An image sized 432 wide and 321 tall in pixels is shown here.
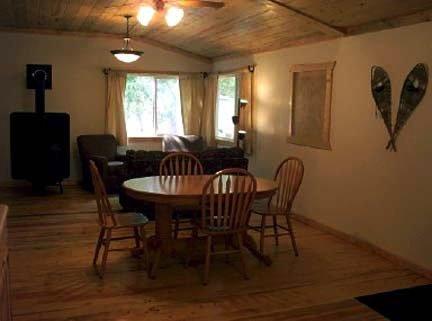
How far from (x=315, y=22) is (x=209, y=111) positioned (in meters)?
3.67

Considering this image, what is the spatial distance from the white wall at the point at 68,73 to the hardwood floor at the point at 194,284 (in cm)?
308

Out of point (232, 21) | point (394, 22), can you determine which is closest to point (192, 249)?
point (394, 22)

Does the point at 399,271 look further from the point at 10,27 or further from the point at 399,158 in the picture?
the point at 10,27

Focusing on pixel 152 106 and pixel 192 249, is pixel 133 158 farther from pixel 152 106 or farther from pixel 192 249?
pixel 152 106

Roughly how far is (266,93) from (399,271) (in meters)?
3.27

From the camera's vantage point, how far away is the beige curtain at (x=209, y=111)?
317 inches

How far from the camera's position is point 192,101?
8.31 metres

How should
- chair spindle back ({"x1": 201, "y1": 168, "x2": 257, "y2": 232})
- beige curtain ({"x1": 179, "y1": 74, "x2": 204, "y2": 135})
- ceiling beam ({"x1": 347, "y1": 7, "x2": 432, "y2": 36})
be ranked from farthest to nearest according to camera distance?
beige curtain ({"x1": 179, "y1": 74, "x2": 204, "y2": 135}), ceiling beam ({"x1": 347, "y1": 7, "x2": 432, "y2": 36}), chair spindle back ({"x1": 201, "y1": 168, "x2": 257, "y2": 232})

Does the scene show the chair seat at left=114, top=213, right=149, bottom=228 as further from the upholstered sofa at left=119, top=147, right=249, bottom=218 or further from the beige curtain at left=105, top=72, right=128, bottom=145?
the beige curtain at left=105, top=72, right=128, bottom=145

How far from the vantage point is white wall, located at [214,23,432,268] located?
390 cm

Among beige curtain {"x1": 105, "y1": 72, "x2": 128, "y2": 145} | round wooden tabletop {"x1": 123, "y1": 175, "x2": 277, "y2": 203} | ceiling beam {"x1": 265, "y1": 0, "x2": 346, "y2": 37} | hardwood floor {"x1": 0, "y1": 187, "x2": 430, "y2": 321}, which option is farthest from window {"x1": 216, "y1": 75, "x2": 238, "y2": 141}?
round wooden tabletop {"x1": 123, "y1": 175, "x2": 277, "y2": 203}

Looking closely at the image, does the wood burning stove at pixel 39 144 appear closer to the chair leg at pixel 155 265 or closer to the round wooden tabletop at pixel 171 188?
the round wooden tabletop at pixel 171 188

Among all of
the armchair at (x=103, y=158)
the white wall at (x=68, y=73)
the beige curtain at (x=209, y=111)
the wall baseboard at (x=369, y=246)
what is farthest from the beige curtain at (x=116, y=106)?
the wall baseboard at (x=369, y=246)

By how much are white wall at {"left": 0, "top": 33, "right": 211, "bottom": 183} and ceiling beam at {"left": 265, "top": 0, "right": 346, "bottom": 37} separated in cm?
391
